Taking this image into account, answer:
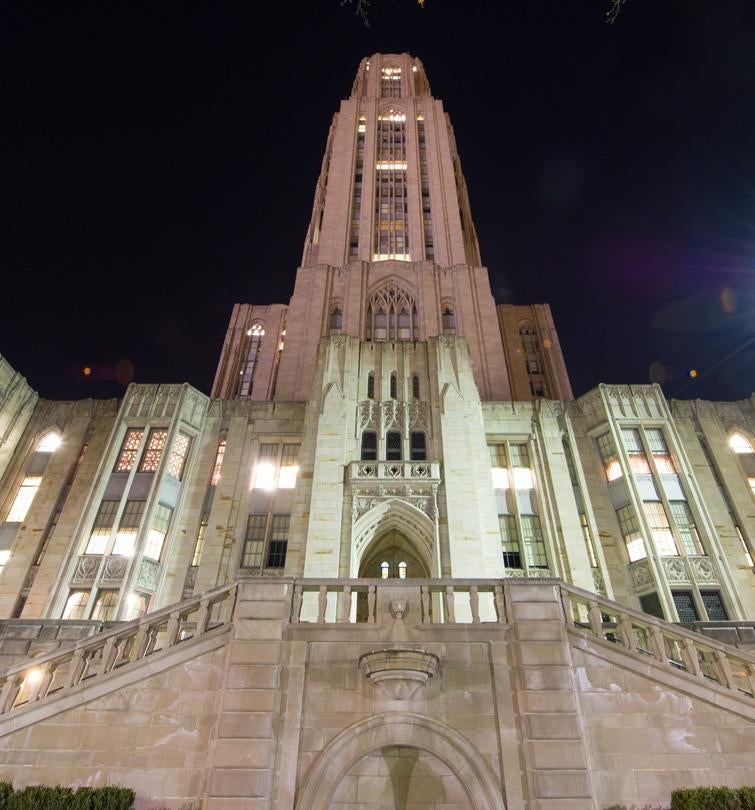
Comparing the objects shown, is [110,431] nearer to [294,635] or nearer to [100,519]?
[100,519]

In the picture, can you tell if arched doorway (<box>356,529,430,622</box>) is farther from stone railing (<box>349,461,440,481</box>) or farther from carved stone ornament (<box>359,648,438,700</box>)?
carved stone ornament (<box>359,648,438,700</box>)

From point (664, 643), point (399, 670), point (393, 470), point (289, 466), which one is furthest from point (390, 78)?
point (399, 670)

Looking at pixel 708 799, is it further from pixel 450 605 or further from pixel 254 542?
pixel 254 542

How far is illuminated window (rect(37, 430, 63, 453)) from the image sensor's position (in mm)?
34156

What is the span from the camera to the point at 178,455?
32.8 m

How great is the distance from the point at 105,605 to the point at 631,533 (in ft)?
90.1

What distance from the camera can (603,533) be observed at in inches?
1187

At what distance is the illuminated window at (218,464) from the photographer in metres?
32.7

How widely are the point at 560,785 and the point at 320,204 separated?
6386 cm

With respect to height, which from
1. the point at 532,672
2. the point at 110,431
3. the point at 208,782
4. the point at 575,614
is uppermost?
the point at 110,431

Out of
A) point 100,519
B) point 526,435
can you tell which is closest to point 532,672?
point 526,435

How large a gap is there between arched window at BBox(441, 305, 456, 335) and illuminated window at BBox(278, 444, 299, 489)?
19.9m

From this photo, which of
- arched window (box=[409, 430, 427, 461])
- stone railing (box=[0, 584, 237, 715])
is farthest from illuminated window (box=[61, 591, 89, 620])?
arched window (box=[409, 430, 427, 461])

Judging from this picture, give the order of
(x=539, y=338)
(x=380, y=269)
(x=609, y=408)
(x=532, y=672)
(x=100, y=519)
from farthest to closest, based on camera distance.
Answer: (x=539, y=338), (x=380, y=269), (x=609, y=408), (x=100, y=519), (x=532, y=672)
